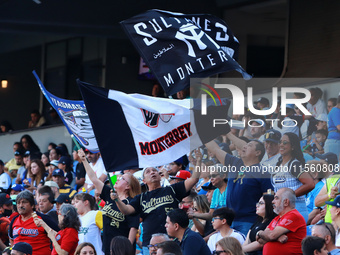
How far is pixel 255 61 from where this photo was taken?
21500mm

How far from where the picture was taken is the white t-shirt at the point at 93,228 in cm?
1052

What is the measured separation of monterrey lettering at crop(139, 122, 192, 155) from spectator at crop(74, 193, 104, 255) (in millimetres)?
1559

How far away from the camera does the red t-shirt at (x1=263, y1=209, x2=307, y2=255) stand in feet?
27.7

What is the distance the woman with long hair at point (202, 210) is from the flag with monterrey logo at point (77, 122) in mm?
1721

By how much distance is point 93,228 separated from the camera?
34.7 feet

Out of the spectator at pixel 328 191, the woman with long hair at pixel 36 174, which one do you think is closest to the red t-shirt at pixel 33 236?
the spectator at pixel 328 191

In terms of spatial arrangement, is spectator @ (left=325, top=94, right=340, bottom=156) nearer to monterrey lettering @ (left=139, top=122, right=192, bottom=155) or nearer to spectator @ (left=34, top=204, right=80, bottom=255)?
monterrey lettering @ (left=139, top=122, right=192, bottom=155)

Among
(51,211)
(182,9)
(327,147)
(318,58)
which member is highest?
(182,9)

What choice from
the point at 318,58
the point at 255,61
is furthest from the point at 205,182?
the point at 255,61

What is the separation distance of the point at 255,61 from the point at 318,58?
3.19 meters

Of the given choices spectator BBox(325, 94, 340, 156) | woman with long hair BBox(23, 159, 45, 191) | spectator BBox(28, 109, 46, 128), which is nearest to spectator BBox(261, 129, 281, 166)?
spectator BBox(325, 94, 340, 156)

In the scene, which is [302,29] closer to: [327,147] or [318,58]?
[318,58]

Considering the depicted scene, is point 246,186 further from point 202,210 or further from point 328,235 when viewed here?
point 328,235

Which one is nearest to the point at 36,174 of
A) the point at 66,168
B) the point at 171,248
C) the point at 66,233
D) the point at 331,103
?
the point at 66,168
